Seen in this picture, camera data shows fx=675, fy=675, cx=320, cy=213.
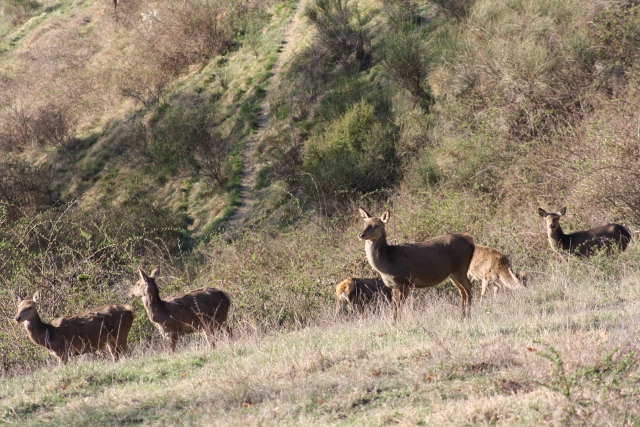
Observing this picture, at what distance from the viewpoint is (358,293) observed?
38.9ft

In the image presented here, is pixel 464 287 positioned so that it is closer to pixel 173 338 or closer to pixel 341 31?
pixel 173 338

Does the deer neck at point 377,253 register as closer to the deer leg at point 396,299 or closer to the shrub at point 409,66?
the deer leg at point 396,299

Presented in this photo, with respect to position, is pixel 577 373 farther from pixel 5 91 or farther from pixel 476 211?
pixel 5 91

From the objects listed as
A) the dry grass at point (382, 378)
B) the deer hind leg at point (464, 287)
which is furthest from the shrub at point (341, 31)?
the dry grass at point (382, 378)

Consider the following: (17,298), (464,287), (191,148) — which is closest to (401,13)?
(191,148)

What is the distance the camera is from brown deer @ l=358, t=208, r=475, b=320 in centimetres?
974

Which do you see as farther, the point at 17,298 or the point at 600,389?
the point at 17,298

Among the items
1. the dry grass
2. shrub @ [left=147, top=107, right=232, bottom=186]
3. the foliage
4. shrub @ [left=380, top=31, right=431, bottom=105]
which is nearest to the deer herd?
the dry grass

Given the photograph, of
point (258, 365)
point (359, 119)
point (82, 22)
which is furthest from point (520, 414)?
point (82, 22)

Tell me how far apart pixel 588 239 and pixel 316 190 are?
12674mm

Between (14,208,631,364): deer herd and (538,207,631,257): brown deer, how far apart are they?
92 millimetres

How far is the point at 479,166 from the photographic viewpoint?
20.1 m

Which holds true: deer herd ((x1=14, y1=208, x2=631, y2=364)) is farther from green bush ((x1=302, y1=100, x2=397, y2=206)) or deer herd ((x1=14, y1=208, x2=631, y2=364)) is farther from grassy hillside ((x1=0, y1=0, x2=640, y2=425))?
green bush ((x1=302, y1=100, x2=397, y2=206))

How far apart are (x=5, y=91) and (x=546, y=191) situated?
33.3 meters
